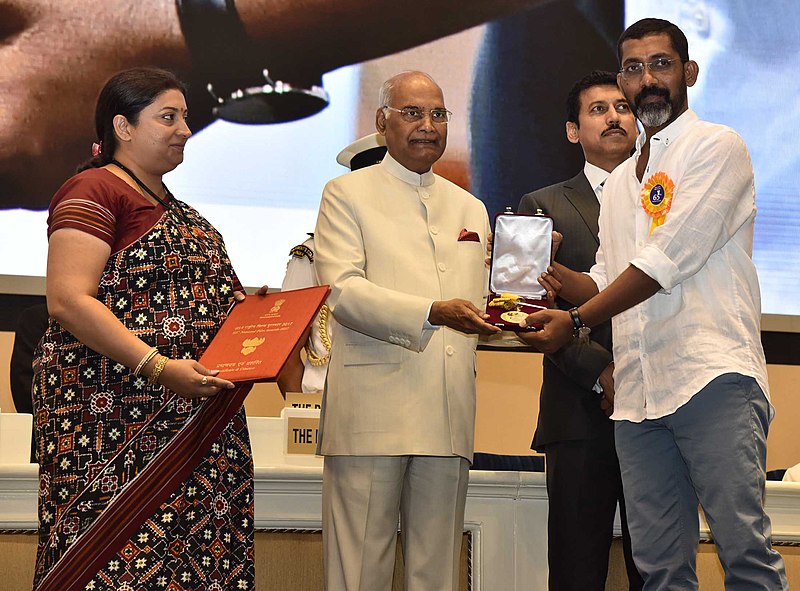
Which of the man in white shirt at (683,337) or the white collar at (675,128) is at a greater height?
the white collar at (675,128)

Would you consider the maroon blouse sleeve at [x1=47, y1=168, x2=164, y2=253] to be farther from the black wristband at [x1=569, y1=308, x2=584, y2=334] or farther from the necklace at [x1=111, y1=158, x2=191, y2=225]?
the black wristband at [x1=569, y1=308, x2=584, y2=334]

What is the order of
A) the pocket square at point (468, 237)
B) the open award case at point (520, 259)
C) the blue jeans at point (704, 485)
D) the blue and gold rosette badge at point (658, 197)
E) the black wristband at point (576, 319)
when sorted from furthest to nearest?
1. the pocket square at point (468, 237)
2. the open award case at point (520, 259)
3. the black wristband at point (576, 319)
4. the blue and gold rosette badge at point (658, 197)
5. the blue jeans at point (704, 485)

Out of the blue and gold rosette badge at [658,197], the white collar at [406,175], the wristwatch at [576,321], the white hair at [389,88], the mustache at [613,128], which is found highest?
the white hair at [389,88]

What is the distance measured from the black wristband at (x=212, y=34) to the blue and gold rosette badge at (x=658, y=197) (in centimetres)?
282

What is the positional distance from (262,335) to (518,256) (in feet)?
2.30

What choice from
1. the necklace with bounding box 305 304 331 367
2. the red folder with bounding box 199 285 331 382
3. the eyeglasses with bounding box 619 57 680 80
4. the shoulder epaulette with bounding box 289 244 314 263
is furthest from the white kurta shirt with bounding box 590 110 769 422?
the shoulder epaulette with bounding box 289 244 314 263

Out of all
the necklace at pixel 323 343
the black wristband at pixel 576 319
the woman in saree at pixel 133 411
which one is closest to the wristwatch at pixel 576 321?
the black wristband at pixel 576 319

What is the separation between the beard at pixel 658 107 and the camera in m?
2.50

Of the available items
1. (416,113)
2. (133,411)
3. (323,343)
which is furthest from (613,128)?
(133,411)

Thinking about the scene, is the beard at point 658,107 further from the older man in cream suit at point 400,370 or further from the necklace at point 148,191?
the necklace at point 148,191

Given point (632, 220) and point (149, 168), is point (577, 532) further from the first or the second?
point (149, 168)

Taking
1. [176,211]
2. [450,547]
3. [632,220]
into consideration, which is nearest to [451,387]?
[450,547]

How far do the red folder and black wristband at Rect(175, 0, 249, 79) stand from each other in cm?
254

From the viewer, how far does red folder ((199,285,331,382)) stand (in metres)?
2.30
